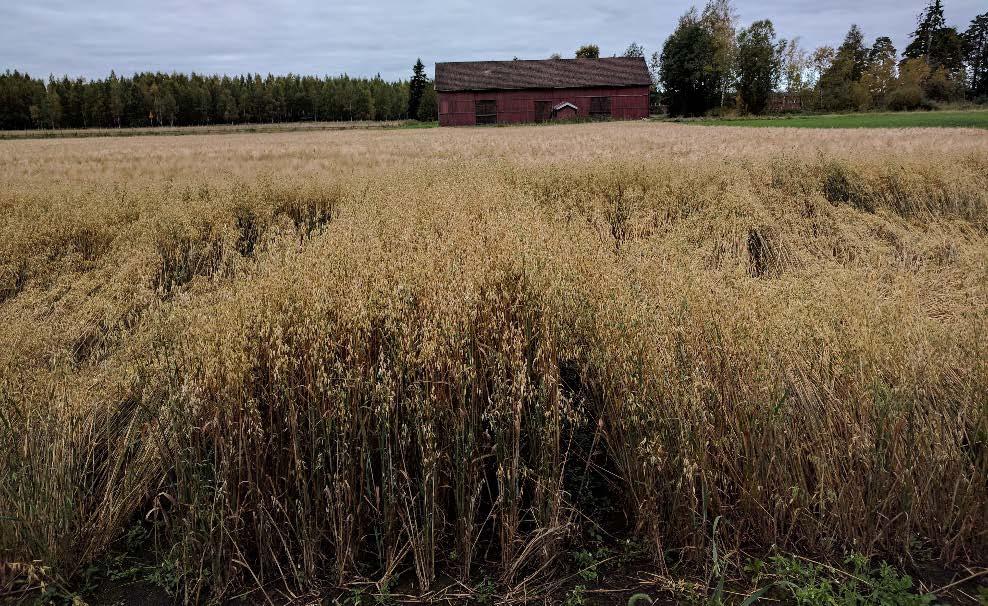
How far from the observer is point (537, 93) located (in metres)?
48.3

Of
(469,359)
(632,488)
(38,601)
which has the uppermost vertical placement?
(469,359)

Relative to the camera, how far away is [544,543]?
2344 millimetres

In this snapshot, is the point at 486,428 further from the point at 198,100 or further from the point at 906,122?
the point at 198,100

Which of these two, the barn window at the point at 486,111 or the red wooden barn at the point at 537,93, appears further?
the barn window at the point at 486,111

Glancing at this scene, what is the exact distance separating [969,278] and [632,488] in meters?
3.69

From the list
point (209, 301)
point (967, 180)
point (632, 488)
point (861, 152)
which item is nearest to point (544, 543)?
point (632, 488)

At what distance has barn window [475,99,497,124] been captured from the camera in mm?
48125

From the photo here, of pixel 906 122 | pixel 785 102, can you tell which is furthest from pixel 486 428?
pixel 785 102

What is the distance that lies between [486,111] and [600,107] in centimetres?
977

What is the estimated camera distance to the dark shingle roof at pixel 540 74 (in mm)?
47906

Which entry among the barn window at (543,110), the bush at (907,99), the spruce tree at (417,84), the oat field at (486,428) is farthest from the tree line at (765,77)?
the oat field at (486,428)

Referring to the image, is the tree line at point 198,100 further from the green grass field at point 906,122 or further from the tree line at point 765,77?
the green grass field at point 906,122

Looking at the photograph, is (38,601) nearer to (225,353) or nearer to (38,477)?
(38,477)

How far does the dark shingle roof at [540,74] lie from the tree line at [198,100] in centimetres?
2015
